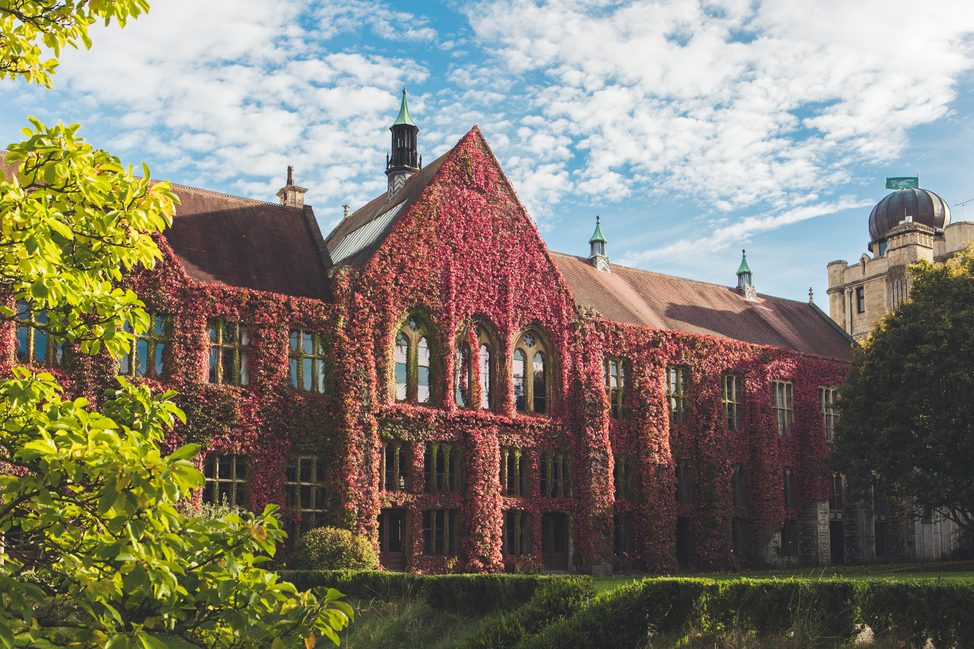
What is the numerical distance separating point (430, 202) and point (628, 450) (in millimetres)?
13220

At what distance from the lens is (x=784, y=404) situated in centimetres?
4956

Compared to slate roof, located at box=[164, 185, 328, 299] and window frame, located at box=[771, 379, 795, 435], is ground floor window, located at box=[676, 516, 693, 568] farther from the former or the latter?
slate roof, located at box=[164, 185, 328, 299]

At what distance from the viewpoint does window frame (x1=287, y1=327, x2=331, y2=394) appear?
116ft

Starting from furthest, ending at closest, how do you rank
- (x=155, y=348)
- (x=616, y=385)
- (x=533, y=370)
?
(x=616, y=385) < (x=533, y=370) < (x=155, y=348)

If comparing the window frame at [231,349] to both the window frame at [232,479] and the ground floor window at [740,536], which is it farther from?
the ground floor window at [740,536]

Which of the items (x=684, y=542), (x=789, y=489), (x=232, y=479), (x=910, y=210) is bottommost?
(x=684, y=542)

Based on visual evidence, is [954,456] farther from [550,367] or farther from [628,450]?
[550,367]

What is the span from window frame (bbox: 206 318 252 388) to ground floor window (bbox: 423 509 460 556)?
26.8 ft

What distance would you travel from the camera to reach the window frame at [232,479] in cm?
3272

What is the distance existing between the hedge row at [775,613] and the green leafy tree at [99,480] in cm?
1198

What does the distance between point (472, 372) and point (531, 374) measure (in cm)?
297

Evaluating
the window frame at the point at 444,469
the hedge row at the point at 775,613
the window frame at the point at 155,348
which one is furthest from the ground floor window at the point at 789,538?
the hedge row at the point at 775,613

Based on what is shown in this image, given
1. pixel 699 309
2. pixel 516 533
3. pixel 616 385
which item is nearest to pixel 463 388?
pixel 516 533

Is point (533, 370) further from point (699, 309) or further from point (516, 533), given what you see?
point (699, 309)
